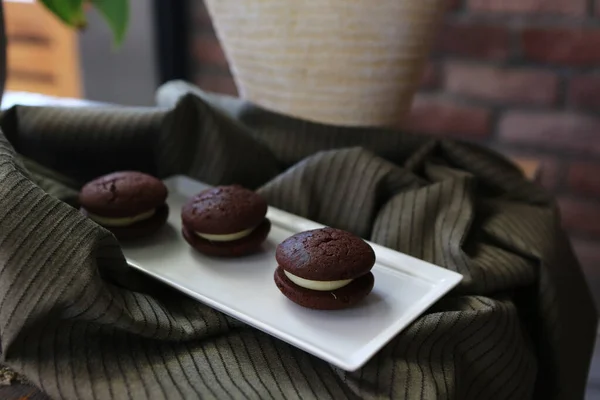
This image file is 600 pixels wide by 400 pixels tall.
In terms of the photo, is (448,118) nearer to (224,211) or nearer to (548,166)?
(548,166)

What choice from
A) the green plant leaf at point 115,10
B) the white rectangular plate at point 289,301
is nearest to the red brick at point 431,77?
the green plant leaf at point 115,10

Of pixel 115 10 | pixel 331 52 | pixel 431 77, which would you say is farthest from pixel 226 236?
pixel 431 77

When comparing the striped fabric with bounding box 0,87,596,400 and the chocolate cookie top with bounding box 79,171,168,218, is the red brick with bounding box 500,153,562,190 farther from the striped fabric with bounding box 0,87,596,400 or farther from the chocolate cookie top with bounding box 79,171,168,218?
the chocolate cookie top with bounding box 79,171,168,218

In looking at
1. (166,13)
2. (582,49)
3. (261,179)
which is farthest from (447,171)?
(166,13)

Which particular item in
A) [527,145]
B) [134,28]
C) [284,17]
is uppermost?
[284,17]

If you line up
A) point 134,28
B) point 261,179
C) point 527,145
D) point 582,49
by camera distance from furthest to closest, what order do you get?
point 134,28 → point 527,145 → point 582,49 → point 261,179

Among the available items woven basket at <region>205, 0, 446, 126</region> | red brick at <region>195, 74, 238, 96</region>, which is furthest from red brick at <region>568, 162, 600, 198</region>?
red brick at <region>195, 74, 238, 96</region>

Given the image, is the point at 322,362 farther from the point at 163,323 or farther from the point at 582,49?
the point at 582,49
